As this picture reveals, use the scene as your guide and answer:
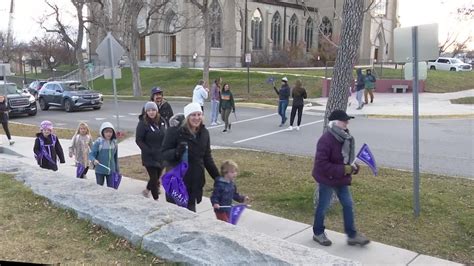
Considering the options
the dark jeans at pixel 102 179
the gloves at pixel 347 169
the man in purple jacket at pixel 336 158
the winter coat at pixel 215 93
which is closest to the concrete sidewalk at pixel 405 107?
the winter coat at pixel 215 93

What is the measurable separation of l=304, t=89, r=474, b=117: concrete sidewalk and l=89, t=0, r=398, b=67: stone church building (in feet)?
65.0

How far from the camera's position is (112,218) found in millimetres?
4645

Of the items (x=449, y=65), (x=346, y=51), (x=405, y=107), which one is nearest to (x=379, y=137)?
(x=346, y=51)

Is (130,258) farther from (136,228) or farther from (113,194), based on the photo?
(113,194)

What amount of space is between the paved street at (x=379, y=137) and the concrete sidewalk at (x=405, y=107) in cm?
118

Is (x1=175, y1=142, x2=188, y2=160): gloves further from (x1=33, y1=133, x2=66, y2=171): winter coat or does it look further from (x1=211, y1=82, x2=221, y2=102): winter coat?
(x1=211, y1=82, x2=221, y2=102): winter coat

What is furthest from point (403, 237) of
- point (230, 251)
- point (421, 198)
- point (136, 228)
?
point (136, 228)

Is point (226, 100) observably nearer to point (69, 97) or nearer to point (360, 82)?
point (360, 82)

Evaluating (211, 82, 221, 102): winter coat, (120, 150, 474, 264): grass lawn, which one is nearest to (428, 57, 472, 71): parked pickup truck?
(211, 82, 221, 102): winter coat

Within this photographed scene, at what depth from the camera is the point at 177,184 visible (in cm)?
495

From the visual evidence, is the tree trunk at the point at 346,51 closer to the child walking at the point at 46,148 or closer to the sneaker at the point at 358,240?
the sneaker at the point at 358,240

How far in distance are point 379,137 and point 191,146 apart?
32.2ft

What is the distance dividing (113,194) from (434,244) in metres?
3.76

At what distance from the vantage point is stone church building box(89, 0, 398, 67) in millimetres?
48906
